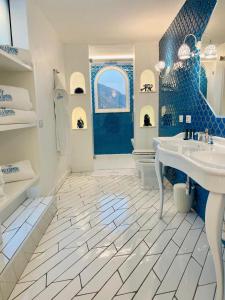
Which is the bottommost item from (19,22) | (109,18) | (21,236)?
(21,236)

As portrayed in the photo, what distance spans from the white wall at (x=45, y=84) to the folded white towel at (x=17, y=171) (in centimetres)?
41

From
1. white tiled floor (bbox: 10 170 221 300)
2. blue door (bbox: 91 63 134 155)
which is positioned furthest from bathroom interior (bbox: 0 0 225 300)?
blue door (bbox: 91 63 134 155)

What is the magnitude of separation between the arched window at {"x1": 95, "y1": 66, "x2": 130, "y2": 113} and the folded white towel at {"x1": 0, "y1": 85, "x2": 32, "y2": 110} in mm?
3628

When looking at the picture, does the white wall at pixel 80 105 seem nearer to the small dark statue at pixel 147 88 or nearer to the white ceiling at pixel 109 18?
the white ceiling at pixel 109 18

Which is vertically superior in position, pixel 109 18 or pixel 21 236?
pixel 109 18

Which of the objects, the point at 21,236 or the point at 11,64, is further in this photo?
the point at 11,64

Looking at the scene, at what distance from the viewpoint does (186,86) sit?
8.85 ft

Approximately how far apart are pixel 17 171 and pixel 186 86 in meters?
2.09

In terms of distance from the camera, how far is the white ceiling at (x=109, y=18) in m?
2.59

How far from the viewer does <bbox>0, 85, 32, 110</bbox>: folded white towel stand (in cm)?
176

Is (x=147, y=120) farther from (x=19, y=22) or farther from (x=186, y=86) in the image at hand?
(x=19, y=22)

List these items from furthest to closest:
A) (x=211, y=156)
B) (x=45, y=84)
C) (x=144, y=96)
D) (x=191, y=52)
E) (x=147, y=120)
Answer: (x=147, y=120) < (x=144, y=96) < (x=45, y=84) < (x=191, y=52) < (x=211, y=156)

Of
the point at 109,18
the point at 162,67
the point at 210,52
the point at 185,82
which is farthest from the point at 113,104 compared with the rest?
the point at 210,52

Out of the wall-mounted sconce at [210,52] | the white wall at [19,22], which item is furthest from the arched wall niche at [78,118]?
the wall-mounted sconce at [210,52]
